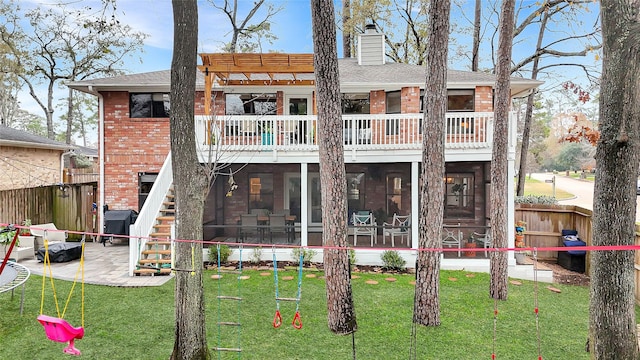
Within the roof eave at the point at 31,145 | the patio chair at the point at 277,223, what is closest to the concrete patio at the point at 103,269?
the patio chair at the point at 277,223

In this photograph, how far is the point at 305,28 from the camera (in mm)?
21188

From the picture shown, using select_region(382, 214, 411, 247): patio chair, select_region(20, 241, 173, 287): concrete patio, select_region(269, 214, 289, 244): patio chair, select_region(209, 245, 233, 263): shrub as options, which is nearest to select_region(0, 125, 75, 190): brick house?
select_region(20, 241, 173, 287): concrete patio

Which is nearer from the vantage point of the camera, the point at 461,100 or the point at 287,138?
the point at 287,138

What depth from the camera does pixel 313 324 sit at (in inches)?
235

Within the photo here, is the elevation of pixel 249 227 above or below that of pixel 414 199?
below

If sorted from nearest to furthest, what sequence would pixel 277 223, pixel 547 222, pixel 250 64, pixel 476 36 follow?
1. pixel 250 64
2. pixel 547 222
3. pixel 277 223
4. pixel 476 36

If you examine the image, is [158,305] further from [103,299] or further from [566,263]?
[566,263]

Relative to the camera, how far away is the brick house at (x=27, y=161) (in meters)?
14.5

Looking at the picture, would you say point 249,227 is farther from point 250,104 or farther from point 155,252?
point 250,104

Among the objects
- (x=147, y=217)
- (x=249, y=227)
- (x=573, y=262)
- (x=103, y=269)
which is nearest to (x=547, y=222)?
(x=573, y=262)

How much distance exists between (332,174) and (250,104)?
811 centimetres

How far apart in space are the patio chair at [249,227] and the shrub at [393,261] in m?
3.63

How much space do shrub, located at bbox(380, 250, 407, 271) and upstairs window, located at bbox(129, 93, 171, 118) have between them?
8540 millimetres

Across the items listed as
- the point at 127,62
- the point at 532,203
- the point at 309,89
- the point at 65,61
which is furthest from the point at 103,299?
the point at 65,61
